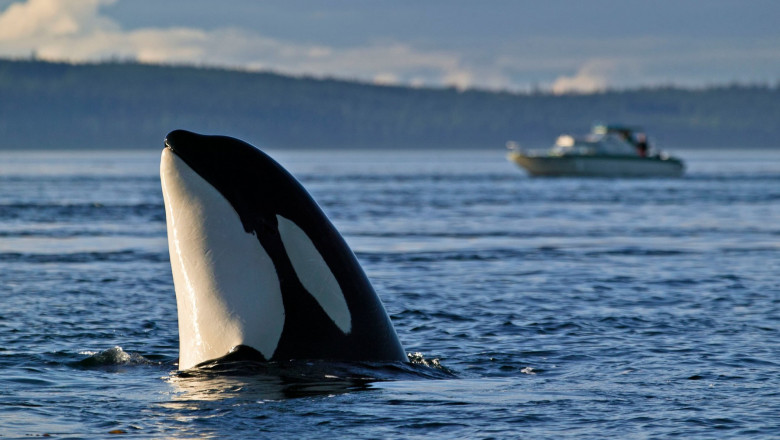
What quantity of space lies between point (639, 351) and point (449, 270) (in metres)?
9.30

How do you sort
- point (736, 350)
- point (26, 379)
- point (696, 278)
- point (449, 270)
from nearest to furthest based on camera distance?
point (26, 379) → point (736, 350) → point (696, 278) → point (449, 270)

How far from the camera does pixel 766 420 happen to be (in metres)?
7.75

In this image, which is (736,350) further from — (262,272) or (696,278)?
(696,278)

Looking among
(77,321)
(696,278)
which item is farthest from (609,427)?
(696,278)

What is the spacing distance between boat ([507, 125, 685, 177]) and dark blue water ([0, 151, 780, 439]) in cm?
5474

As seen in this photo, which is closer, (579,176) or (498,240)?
(498,240)

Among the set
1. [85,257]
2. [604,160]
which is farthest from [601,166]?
[85,257]

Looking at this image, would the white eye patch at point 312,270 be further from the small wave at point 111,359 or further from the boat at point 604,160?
the boat at point 604,160

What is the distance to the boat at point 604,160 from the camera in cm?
8368

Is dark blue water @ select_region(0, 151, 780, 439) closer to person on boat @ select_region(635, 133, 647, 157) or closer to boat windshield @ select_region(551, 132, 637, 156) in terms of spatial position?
boat windshield @ select_region(551, 132, 637, 156)

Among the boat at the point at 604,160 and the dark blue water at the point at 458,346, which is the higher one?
the boat at the point at 604,160

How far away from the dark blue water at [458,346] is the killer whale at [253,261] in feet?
0.98

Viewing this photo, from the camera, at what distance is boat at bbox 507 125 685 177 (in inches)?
3295

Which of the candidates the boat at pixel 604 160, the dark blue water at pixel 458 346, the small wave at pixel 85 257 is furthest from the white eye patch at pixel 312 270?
the boat at pixel 604 160
